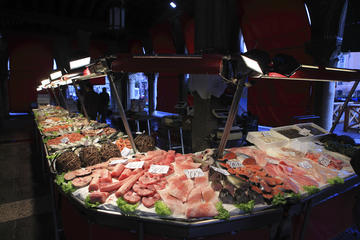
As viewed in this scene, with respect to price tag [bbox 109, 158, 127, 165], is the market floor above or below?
below

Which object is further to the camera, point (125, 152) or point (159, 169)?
point (125, 152)

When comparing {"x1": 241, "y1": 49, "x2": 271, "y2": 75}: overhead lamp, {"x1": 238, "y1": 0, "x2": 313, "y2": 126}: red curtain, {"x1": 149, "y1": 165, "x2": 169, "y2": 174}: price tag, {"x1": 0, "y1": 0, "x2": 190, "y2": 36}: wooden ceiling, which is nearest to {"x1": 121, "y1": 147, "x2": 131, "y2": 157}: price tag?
{"x1": 149, "y1": 165, "x2": 169, "y2": 174}: price tag

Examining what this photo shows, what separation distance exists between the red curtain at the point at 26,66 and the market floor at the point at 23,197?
9.96 metres

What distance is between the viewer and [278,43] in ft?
27.9

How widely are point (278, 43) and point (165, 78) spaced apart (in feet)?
26.8

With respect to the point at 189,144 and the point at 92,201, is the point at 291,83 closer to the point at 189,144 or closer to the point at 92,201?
the point at 189,144

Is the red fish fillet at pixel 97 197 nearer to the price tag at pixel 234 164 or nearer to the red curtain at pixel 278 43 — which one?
the price tag at pixel 234 164

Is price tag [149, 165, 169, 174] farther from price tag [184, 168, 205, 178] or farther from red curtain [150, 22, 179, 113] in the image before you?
red curtain [150, 22, 179, 113]

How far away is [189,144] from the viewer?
756 centimetres

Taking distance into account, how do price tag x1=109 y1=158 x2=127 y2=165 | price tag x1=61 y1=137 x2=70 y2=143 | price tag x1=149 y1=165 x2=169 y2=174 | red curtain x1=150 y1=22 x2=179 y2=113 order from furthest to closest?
red curtain x1=150 y1=22 x2=179 y2=113 < price tag x1=61 y1=137 x2=70 y2=143 < price tag x1=109 y1=158 x2=127 y2=165 < price tag x1=149 y1=165 x2=169 y2=174

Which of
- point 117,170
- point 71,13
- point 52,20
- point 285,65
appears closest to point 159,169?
point 117,170

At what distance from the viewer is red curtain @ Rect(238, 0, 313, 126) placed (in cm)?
770

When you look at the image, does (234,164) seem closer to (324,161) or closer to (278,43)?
(324,161)

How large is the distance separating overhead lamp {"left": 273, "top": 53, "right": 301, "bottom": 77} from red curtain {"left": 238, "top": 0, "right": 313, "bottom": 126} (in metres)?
6.47
